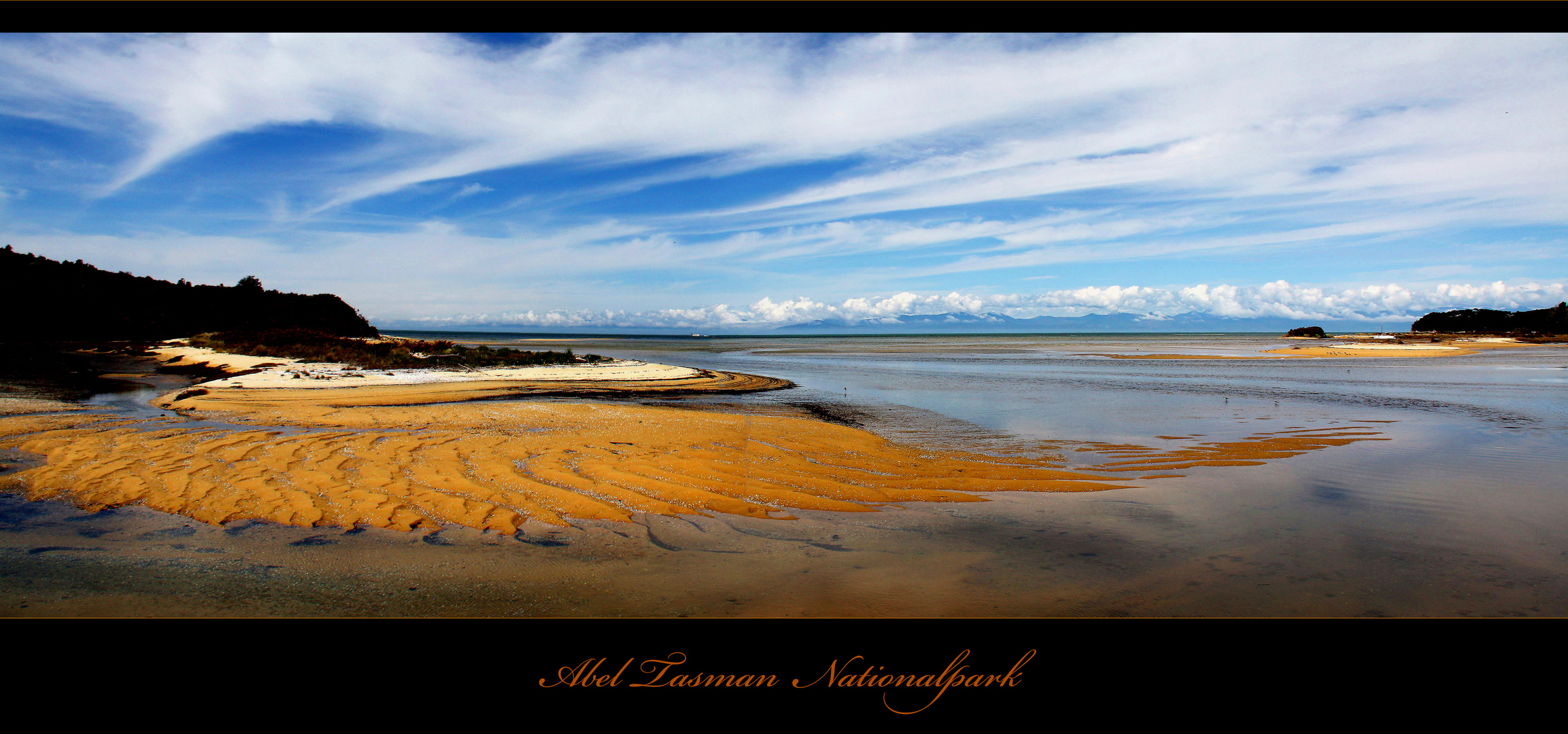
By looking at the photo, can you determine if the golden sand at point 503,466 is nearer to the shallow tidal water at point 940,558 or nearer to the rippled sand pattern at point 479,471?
the rippled sand pattern at point 479,471

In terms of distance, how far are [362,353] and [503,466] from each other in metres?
25.0

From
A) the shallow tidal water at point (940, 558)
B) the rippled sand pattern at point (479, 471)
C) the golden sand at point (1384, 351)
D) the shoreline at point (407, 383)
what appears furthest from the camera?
the golden sand at point (1384, 351)

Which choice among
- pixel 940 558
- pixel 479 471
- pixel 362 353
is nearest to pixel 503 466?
pixel 479 471

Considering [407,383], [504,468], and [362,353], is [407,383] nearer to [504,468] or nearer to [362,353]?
[362,353]

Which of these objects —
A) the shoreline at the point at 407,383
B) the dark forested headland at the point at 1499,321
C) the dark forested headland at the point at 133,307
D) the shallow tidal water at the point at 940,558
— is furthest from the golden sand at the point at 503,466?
the dark forested headland at the point at 1499,321

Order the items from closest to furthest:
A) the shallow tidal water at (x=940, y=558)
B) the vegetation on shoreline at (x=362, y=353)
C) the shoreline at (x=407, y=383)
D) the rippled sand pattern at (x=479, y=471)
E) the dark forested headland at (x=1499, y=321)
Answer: the shallow tidal water at (x=940, y=558)
the rippled sand pattern at (x=479, y=471)
the shoreline at (x=407, y=383)
the vegetation on shoreline at (x=362, y=353)
the dark forested headland at (x=1499, y=321)

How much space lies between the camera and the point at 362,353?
2802cm

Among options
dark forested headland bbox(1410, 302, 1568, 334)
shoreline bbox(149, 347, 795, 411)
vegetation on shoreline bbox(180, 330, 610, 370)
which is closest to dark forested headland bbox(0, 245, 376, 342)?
vegetation on shoreline bbox(180, 330, 610, 370)

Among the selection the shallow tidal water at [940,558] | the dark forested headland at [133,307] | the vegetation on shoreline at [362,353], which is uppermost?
the dark forested headland at [133,307]

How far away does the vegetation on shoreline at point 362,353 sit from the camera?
83.7ft

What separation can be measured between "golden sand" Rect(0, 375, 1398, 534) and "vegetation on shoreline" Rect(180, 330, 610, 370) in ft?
44.0

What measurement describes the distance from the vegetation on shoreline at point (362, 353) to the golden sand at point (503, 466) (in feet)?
44.0

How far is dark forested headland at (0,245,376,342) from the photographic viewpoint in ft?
130
